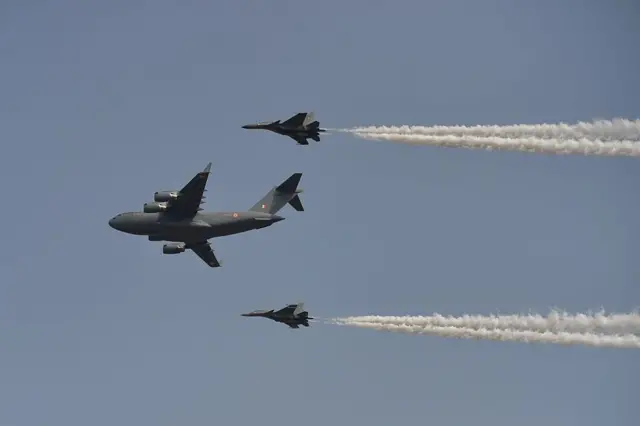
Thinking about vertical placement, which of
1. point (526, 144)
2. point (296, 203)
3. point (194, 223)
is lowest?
point (194, 223)

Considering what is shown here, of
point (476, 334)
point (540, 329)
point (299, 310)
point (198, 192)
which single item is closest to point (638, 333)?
point (540, 329)

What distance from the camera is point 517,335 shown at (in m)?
54.1

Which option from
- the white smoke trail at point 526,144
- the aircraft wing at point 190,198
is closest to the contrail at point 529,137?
the white smoke trail at point 526,144

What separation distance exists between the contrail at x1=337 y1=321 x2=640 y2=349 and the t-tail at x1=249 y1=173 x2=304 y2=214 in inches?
653

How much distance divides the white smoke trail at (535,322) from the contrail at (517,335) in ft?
0.58

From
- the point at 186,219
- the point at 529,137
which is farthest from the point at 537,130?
the point at 186,219

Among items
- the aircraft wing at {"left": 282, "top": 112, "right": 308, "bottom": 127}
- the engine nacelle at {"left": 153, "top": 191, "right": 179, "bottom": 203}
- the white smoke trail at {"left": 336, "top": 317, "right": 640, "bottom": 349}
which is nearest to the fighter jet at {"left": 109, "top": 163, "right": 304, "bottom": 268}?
the engine nacelle at {"left": 153, "top": 191, "right": 179, "bottom": 203}

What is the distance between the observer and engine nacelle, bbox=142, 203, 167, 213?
224 ft

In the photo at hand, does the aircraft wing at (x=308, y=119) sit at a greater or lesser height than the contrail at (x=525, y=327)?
greater

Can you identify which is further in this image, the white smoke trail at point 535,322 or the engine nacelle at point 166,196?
the engine nacelle at point 166,196

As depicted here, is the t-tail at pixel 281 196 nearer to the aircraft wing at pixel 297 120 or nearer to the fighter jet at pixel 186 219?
the fighter jet at pixel 186 219

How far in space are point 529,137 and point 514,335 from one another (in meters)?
10.0

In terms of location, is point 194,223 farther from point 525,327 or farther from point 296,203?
point 525,327

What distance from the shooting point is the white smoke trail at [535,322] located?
163 ft
